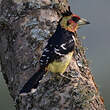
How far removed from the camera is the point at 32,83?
15.0 feet

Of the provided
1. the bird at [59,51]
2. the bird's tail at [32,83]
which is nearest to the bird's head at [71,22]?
the bird at [59,51]

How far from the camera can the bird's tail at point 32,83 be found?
4.57m

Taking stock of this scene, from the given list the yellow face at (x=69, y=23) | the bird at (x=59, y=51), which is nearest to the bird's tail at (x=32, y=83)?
the bird at (x=59, y=51)

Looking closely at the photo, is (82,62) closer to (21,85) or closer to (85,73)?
(85,73)

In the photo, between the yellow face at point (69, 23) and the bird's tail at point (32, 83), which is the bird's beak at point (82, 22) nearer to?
the yellow face at point (69, 23)

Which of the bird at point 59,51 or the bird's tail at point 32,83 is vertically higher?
the bird at point 59,51

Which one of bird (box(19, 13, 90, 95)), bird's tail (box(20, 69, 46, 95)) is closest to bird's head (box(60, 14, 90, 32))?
bird (box(19, 13, 90, 95))

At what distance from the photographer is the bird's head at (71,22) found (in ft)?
16.7

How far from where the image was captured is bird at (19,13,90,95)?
15.3ft

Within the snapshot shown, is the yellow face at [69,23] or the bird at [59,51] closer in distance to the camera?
the bird at [59,51]

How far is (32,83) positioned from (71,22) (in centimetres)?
95

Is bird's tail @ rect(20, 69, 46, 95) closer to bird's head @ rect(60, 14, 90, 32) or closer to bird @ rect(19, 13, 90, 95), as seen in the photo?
bird @ rect(19, 13, 90, 95)

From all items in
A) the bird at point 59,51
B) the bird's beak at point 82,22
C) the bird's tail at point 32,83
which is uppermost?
the bird's beak at point 82,22

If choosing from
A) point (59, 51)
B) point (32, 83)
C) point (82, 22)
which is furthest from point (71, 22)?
point (32, 83)
